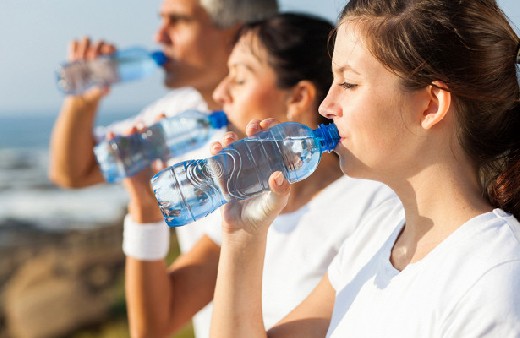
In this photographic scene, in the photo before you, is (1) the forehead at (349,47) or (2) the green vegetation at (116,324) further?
(2) the green vegetation at (116,324)

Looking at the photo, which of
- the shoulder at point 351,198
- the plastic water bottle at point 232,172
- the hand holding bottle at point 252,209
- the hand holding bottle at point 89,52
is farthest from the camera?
the hand holding bottle at point 89,52

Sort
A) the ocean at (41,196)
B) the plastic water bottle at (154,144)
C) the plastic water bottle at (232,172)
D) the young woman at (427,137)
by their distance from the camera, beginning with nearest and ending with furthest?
the young woman at (427,137)
the plastic water bottle at (232,172)
the plastic water bottle at (154,144)
the ocean at (41,196)

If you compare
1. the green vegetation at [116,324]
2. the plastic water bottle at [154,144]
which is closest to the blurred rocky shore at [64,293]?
the green vegetation at [116,324]

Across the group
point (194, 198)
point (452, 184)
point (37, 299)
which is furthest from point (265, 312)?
point (37, 299)

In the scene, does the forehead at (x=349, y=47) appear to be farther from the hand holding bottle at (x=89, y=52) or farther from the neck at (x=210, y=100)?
the hand holding bottle at (x=89, y=52)

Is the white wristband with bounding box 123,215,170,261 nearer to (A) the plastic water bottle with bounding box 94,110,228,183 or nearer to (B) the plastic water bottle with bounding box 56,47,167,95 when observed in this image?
(A) the plastic water bottle with bounding box 94,110,228,183

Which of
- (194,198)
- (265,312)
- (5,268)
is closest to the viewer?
(194,198)

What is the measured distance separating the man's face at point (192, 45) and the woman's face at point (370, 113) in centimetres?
148

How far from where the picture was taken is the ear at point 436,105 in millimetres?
1559

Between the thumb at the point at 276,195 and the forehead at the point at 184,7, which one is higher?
the forehead at the point at 184,7

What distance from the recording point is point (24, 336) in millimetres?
6980

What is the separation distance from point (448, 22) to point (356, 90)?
0.20 metres

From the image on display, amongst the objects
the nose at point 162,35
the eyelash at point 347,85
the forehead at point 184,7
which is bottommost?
the eyelash at point 347,85

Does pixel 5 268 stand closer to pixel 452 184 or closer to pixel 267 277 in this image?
pixel 267 277
